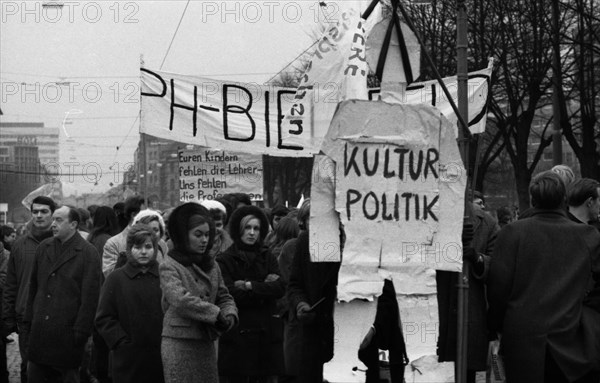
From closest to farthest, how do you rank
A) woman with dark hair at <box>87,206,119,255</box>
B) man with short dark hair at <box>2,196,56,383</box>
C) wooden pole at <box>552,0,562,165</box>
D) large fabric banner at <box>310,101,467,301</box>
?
large fabric banner at <box>310,101,467,301</box> < man with short dark hair at <box>2,196,56,383</box> < woman with dark hair at <box>87,206,119,255</box> < wooden pole at <box>552,0,562,165</box>

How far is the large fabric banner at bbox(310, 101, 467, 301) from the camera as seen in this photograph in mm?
5863

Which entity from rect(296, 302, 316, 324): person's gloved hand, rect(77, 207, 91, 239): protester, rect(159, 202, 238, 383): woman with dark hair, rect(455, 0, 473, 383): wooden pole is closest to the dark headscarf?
rect(159, 202, 238, 383): woman with dark hair

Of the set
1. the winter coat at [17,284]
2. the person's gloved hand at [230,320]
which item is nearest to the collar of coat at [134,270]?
the person's gloved hand at [230,320]

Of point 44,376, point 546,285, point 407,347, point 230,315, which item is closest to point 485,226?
point 546,285

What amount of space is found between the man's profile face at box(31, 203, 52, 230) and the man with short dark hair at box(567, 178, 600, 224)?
5.54m

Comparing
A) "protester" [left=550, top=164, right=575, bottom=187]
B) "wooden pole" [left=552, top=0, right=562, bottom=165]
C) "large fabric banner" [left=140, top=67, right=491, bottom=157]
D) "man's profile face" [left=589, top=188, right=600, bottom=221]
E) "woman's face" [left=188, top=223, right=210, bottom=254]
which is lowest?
Result: "woman's face" [left=188, top=223, right=210, bottom=254]

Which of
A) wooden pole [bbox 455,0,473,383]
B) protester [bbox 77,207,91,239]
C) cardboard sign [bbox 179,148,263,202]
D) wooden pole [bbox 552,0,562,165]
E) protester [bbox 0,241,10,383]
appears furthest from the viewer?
wooden pole [bbox 552,0,562,165]

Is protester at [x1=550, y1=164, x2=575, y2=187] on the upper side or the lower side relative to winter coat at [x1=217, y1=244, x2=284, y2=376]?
upper

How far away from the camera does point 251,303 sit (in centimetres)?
890

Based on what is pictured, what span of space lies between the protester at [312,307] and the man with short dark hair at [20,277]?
3575mm

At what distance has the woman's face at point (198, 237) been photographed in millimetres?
7547

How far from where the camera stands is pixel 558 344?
7043 millimetres

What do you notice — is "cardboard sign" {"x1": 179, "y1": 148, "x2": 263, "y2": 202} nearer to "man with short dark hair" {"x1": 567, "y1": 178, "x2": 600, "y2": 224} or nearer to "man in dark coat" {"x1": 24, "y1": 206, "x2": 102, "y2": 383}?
"man in dark coat" {"x1": 24, "y1": 206, "x2": 102, "y2": 383}

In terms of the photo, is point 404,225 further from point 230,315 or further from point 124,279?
point 124,279
